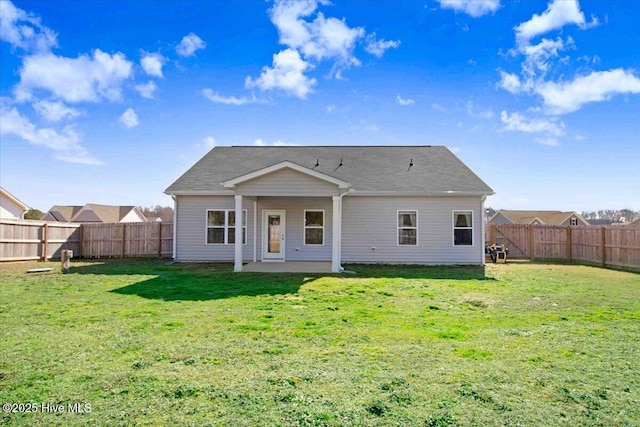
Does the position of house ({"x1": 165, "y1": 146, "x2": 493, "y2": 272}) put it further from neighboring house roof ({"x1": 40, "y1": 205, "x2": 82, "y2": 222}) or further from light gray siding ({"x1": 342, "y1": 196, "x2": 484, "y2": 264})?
neighboring house roof ({"x1": 40, "y1": 205, "x2": 82, "y2": 222})

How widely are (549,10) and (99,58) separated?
15.6 meters

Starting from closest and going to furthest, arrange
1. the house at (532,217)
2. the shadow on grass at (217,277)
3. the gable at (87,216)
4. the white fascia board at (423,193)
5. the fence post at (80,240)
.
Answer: the shadow on grass at (217,277) < the white fascia board at (423,193) < the fence post at (80,240) < the house at (532,217) < the gable at (87,216)

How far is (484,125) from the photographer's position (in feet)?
58.0

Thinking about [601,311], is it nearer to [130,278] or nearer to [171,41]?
[130,278]

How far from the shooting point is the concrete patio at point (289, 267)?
43.1 feet

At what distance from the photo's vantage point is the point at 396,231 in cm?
1548

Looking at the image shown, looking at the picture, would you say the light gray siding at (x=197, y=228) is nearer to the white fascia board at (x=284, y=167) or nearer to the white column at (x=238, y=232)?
the white column at (x=238, y=232)

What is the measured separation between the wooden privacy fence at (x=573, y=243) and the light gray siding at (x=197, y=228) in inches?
505

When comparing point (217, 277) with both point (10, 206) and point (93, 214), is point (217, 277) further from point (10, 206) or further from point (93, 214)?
point (93, 214)

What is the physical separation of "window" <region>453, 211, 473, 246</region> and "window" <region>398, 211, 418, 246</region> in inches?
61.7

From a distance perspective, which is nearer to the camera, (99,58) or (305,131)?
(99,58)

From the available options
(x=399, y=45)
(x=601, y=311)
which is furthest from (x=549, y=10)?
(x=601, y=311)

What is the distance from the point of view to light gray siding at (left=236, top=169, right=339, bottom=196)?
42.0 feet

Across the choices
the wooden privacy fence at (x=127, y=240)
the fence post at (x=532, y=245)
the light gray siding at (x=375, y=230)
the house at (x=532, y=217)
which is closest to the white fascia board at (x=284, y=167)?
the light gray siding at (x=375, y=230)
